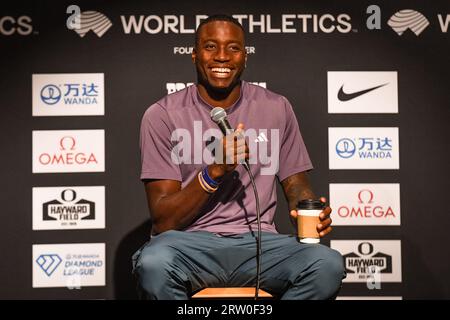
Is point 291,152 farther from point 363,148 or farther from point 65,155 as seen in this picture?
point 65,155

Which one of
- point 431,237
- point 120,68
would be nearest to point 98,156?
point 120,68

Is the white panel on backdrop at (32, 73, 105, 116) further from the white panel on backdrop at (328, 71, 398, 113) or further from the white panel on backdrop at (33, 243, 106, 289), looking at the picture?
the white panel on backdrop at (328, 71, 398, 113)

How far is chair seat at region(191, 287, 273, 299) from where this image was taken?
1.90 meters

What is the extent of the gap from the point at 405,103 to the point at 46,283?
203 centimetres

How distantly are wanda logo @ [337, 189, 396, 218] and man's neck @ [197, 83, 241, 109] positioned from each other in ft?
3.21

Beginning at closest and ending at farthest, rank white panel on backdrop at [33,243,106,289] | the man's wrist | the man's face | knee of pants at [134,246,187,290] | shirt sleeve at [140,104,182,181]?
knee of pants at [134,246,187,290] → the man's wrist → shirt sleeve at [140,104,182,181] → the man's face → white panel on backdrop at [33,243,106,289]

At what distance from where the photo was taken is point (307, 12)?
2.98m

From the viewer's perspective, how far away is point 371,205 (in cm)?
298

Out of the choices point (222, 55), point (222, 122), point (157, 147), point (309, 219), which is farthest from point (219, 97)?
point (309, 219)

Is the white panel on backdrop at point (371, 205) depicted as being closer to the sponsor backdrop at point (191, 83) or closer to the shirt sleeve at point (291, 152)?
the sponsor backdrop at point (191, 83)

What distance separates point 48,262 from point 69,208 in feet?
0.95

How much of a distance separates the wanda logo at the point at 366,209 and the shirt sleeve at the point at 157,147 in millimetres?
1135

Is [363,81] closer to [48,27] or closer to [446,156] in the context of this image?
[446,156]

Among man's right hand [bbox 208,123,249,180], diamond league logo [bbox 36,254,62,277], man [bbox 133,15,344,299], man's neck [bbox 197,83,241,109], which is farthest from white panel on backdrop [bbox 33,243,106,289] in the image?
man's right hand [bbox 208,123,249,180]
